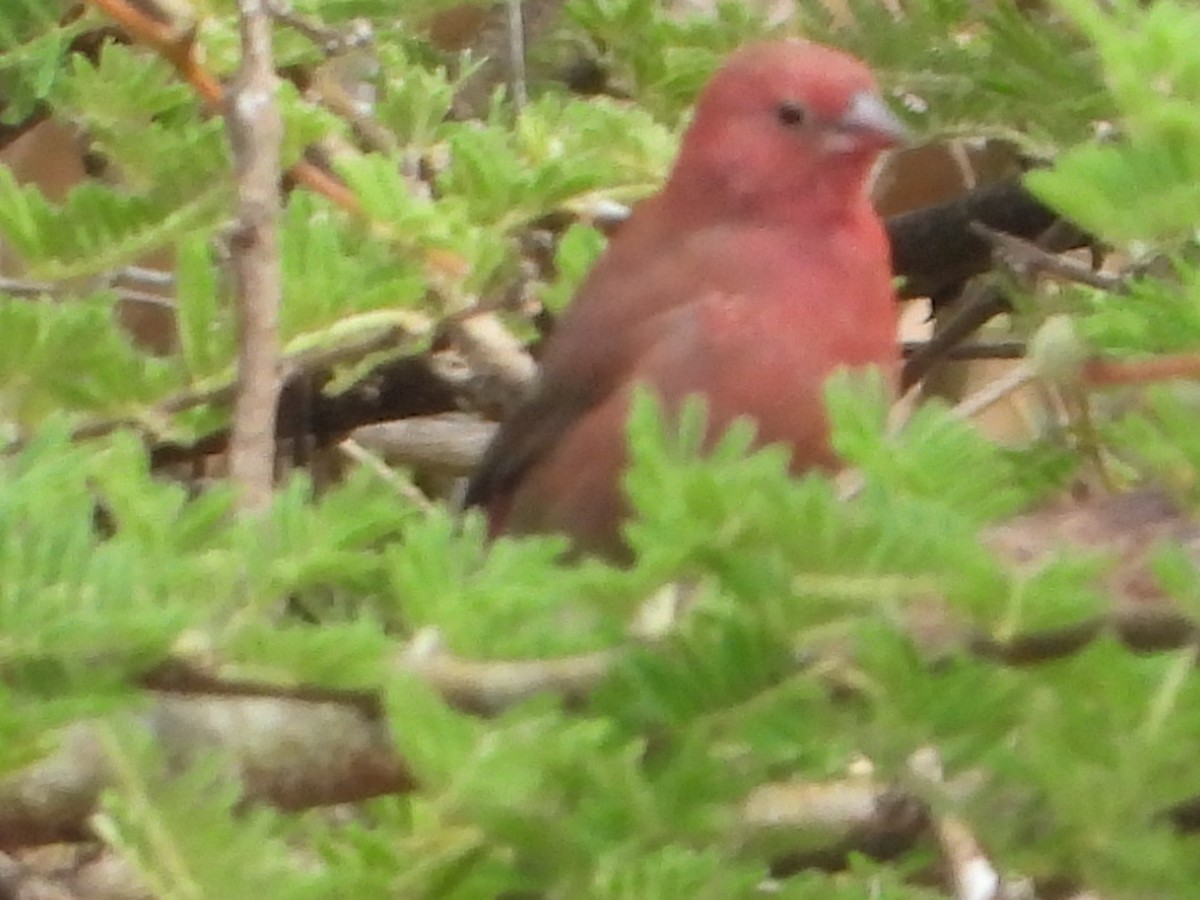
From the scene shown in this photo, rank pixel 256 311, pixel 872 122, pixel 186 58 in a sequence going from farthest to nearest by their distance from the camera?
pixel 872 122 → pixel 186 58 → pixel 256 311

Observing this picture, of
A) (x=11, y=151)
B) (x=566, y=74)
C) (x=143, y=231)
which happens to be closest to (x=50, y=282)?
(x=143, y=231)

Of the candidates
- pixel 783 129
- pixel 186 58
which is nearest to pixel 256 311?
pixel 186 58

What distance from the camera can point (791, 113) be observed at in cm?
157

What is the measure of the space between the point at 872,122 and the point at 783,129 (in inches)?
4.4

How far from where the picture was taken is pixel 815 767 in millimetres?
676

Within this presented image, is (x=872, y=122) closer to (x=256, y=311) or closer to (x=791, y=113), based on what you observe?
(x=791, y=113)

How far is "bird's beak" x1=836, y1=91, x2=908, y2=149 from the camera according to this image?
4.85ft

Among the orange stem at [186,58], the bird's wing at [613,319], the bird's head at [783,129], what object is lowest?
the bird's wing at [613,319]

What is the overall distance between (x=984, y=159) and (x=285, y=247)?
3.75 ft

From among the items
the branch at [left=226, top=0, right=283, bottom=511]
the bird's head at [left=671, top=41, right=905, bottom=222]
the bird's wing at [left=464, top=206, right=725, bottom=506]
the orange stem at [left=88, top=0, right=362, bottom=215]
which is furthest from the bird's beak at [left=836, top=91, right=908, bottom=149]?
the branch at [left=226, top=0, right=283, bottom=511]

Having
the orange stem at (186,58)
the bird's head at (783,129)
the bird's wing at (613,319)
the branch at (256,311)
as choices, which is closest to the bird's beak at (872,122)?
the bird's head at (783,129)

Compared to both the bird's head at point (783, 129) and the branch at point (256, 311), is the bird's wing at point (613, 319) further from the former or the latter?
the branch at point (256, 311)

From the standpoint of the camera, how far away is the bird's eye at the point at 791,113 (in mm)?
1564

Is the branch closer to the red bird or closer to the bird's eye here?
the red bird
